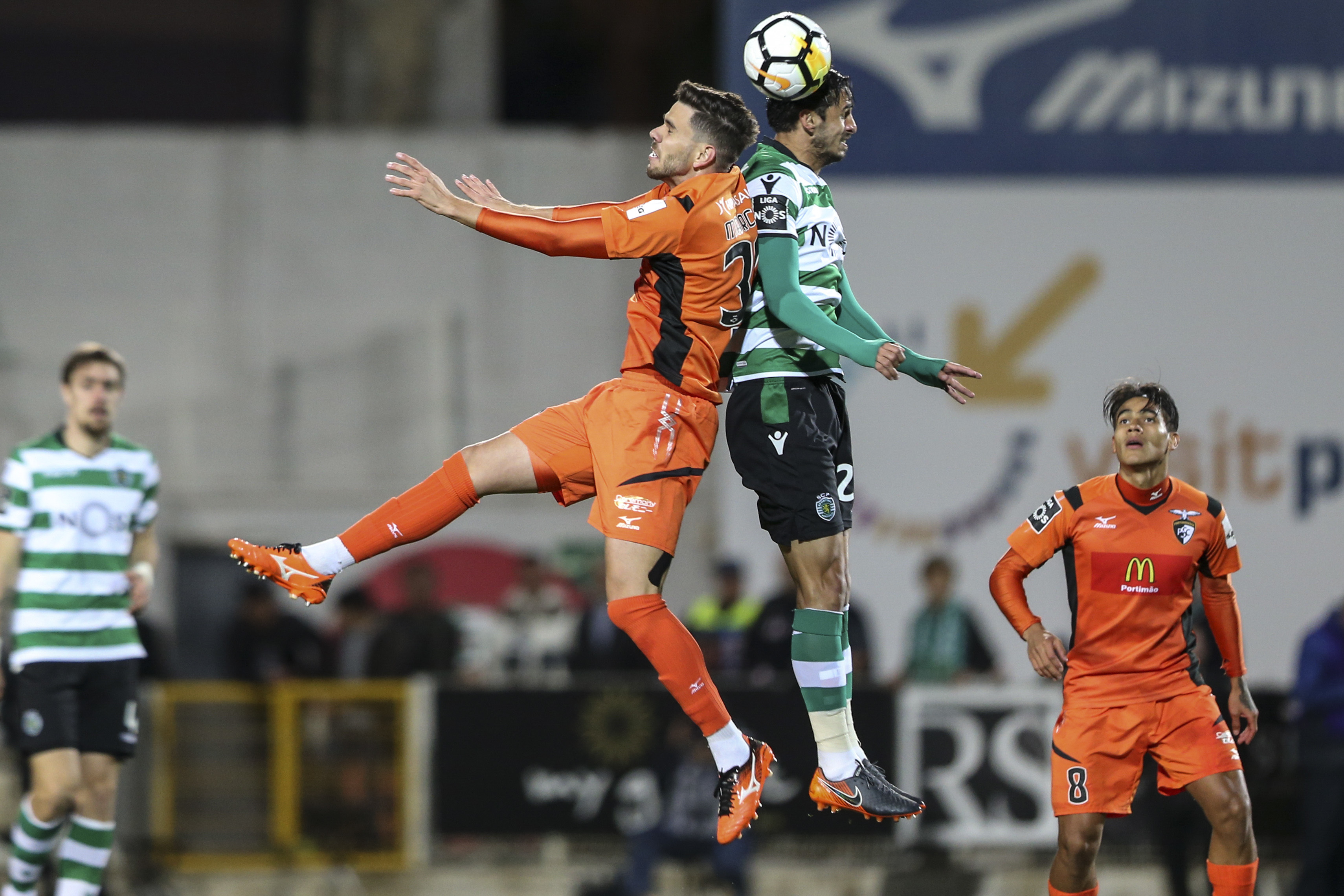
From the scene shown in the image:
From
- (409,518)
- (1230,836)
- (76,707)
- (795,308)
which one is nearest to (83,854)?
(76,707)

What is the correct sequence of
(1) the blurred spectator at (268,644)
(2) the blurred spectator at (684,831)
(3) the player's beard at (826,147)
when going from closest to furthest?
1. (3) the player's beard at (826,147)
2. (2) the blurred spectator at (684,831)
3. (1) the blurred spectator at (268,644)

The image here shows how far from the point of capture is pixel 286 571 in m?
5.63

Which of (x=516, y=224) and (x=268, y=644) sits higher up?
(x=516, y=224)

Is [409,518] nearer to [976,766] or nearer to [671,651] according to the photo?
[671,651]

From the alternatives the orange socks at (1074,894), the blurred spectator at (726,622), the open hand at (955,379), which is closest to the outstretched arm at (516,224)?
the open hand at (955,379)

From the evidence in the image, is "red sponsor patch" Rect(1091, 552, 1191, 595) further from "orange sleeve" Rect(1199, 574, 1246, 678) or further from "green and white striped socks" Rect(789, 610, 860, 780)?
"green and white striped socks" Rect(789, 610, 860, 780)

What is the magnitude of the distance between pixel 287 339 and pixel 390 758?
5409 millimetres

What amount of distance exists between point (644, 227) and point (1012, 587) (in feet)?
6.51

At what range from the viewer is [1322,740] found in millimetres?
9547

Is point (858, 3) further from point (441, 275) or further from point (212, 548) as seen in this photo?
point (212, 548)

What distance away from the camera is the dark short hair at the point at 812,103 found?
572 cm

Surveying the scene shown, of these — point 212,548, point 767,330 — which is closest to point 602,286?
point 212,548

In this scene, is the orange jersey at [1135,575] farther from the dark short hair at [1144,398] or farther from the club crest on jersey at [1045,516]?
the dark short hair at [1144,398]

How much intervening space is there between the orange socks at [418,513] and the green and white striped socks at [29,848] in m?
2.43
